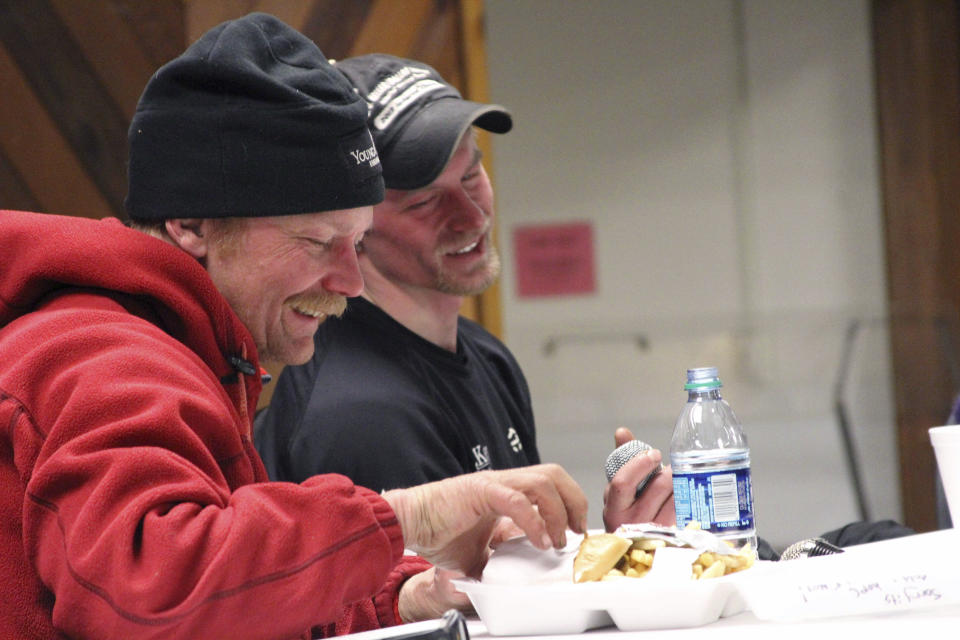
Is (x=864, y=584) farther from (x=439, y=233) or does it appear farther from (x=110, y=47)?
(x=110, y=47)

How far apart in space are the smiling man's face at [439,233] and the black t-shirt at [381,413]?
12cm

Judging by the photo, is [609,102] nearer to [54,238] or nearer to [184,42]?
[184,42]

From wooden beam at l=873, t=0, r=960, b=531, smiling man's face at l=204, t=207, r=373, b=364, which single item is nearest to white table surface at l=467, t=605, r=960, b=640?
smiling man's face at l=204, t=207, r=373, b=364

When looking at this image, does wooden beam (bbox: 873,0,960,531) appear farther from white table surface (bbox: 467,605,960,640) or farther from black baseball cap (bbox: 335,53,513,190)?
white table surface (bbox: 467,605,960,640)

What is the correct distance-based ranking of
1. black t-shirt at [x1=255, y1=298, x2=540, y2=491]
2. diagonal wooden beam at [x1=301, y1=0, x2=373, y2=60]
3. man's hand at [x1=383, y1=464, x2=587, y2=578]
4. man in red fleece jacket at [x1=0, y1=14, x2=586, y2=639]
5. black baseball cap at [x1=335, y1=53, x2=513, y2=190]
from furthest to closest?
diagonal wooden beam at [x1=301, y1=0, x2=373, y2=60] → black baseball cap at [x1=335, y1=53, x2=513, y2=190] → black t-shirt at [x1=255, y1=298, x2=540, y2=491] → man's hand at [x1=383, y1=464, x2=587, y2=578] → man in red fleece jacket at [x1=0, y1=14, x2=586, y2=639]

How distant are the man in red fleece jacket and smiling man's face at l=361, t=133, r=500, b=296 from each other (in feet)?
1.89

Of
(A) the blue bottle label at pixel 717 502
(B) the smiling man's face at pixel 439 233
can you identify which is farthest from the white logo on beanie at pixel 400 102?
(A) the blue bottle label at pixel 717 502

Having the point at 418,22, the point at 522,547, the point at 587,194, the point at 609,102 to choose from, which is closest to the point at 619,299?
the point at 587,194

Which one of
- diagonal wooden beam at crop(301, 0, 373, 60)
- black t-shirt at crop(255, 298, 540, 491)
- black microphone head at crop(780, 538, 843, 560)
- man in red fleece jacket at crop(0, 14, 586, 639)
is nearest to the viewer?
man in red fleece jacket at crop(0, 14, 586, 639)

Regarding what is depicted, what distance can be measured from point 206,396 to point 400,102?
1019 mm

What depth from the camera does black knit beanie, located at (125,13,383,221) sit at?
3.63 feet

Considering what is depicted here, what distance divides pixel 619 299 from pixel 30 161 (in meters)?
3.10

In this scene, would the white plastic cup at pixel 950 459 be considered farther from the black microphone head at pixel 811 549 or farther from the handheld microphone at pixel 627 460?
the handheld microphone at pixel 627 460

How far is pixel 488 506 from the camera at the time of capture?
3.24 feet
